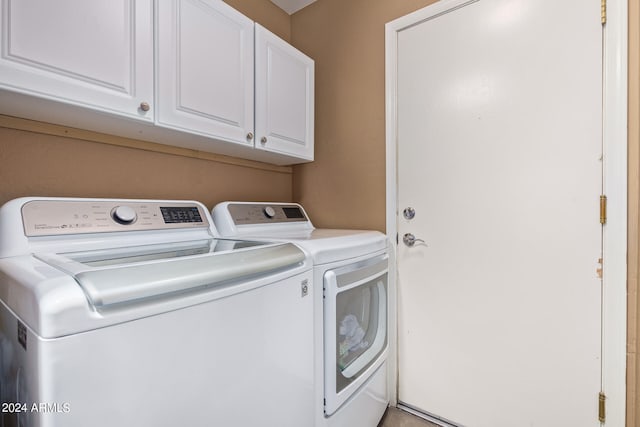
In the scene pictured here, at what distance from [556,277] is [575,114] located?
2.25 ft

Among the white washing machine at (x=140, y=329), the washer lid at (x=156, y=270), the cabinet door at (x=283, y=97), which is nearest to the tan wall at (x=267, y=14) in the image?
the cabinet door at (x=283, y=97)

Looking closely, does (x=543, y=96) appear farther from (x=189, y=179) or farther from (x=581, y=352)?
(x=189, y=179)

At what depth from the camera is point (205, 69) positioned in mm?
1289

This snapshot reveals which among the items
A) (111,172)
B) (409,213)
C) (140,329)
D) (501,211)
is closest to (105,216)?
(111,172)

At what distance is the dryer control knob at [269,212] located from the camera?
1.71 m

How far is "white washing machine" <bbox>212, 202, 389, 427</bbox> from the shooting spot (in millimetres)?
1076

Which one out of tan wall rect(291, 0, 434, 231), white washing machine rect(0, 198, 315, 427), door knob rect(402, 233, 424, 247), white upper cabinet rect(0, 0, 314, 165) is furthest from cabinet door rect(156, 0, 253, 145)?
door knob rect(402, 233, 424, 247)

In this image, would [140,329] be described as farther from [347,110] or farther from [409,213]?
[347,110]

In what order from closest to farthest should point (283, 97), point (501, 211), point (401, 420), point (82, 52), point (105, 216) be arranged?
point (82, 52) → point (105, 216) → point (501, 211) → point (401, 420) → point (283, 97)

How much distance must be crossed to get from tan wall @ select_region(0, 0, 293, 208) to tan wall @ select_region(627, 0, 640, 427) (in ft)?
5.99

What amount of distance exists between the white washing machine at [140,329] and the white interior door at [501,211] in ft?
2.82

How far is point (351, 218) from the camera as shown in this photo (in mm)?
1862

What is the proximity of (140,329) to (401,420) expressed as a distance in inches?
60.7

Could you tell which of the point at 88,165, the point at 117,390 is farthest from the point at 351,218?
the point at 117,390
